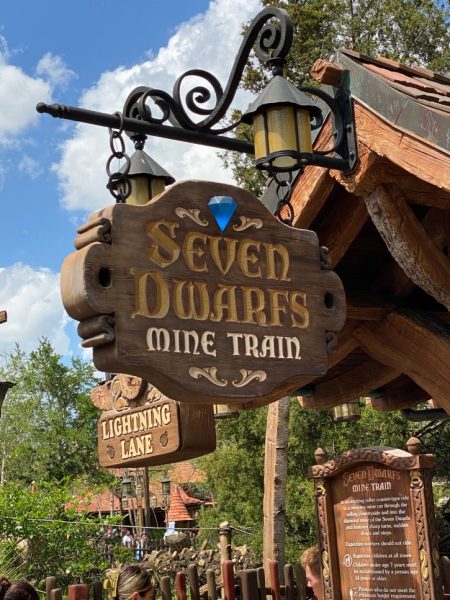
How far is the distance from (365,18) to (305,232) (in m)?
18.7

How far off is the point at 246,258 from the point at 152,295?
1.42ft

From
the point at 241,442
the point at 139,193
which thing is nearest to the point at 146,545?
the point at 241,442

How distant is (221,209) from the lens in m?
3.10

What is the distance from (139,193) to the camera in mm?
4172

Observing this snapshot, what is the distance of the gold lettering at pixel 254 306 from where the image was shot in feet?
10.1

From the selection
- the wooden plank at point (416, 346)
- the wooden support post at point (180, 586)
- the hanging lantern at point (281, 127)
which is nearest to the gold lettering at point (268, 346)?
the hanging lantern at point (281, 127)

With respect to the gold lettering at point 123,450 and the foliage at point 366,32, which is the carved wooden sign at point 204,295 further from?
the foliage at point 366,32

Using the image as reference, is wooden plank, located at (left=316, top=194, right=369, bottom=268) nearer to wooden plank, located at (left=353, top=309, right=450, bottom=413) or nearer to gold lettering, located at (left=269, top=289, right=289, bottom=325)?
wooden plank, located at (left=353, top=309, right=450, bottom=413)

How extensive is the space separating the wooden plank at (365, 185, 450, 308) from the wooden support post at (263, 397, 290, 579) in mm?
8431

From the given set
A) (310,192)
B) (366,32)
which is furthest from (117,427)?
(366,32)

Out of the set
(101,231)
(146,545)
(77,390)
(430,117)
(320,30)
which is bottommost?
(146,545)

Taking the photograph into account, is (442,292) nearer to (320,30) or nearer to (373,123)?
(373,123)

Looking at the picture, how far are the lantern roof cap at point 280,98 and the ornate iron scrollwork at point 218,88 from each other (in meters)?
0.10

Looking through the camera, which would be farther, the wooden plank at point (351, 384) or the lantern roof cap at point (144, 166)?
the wooden plank at point (351, 384)
